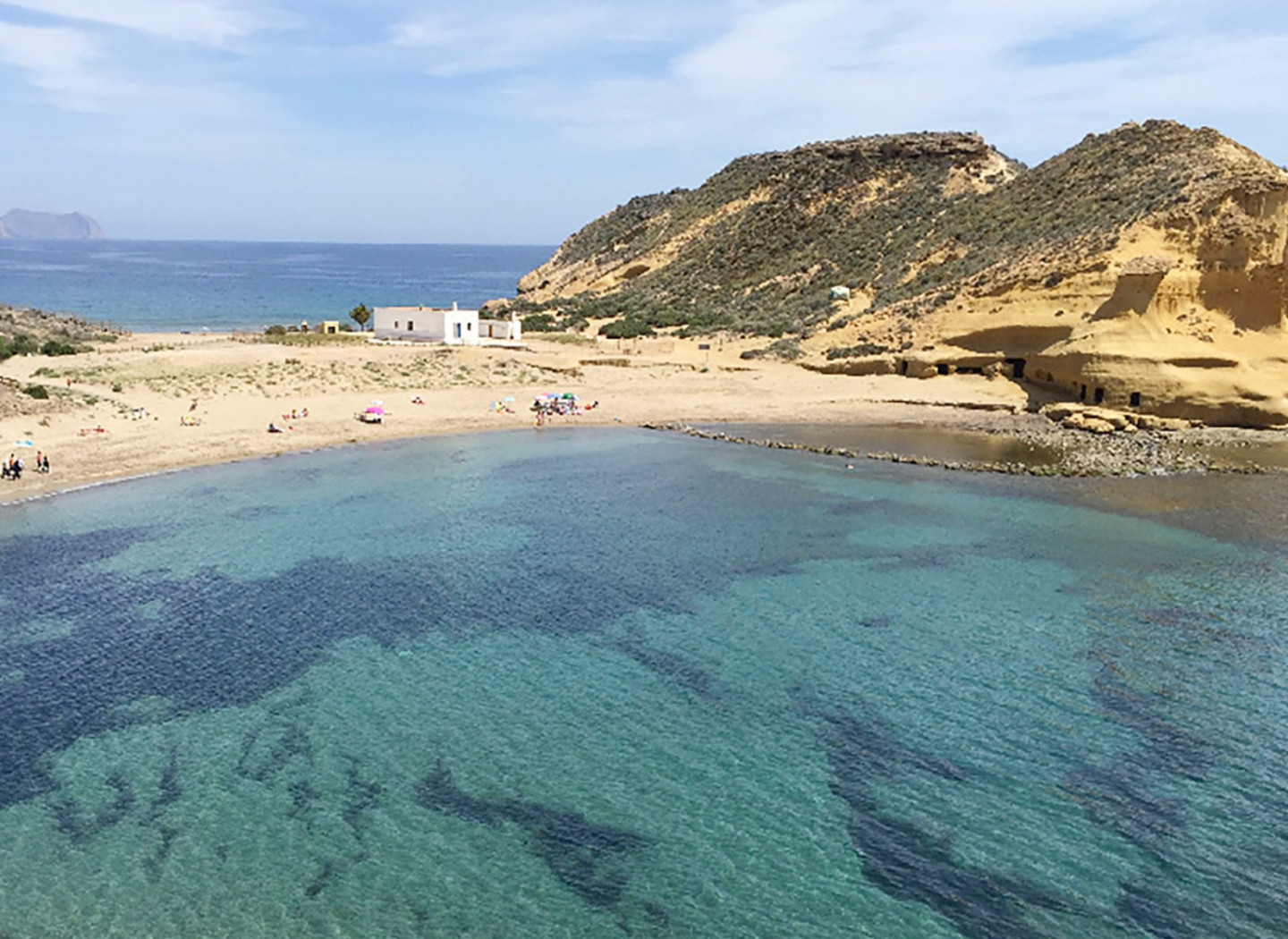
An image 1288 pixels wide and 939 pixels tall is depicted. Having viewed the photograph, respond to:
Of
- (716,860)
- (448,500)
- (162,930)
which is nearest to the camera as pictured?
(162,930)

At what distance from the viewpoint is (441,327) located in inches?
2458

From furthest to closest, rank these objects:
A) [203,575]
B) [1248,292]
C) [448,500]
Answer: [1248,292] < [448,500] < [203,575]

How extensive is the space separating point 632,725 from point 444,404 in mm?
31743

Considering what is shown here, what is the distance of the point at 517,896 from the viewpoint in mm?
13297

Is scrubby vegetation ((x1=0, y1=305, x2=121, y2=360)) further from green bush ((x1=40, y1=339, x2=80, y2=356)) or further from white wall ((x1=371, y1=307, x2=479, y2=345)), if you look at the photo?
white wall ((x1=371, y1=307, x2=479, y2=345))

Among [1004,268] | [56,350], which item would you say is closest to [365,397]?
[56,350]

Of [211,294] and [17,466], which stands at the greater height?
[211,294]

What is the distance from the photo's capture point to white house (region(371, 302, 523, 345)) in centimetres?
6250

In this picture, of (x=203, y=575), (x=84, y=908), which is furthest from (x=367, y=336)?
(x=84, y=908)

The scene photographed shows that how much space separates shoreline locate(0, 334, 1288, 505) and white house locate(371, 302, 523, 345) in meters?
2.79

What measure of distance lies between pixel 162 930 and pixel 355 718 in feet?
18.9

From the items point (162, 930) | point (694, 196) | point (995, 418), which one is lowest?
point (162, 930)

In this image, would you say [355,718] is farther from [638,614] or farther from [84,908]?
[638,614]

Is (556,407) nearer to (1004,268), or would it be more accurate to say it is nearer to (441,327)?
(441,327)
